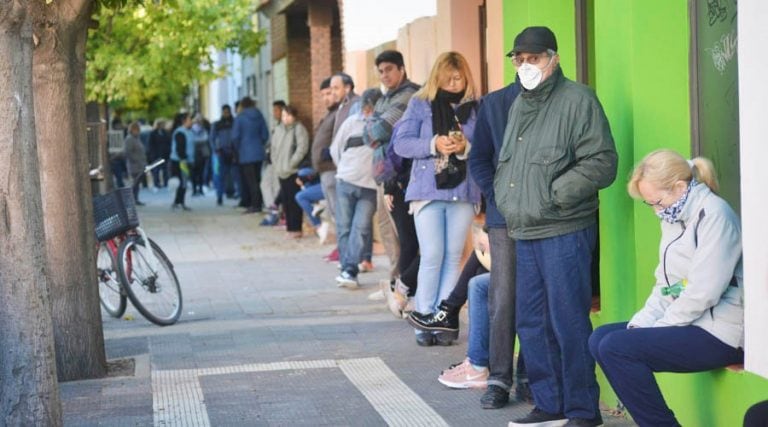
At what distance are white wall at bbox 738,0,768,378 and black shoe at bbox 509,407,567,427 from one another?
5.12 ft

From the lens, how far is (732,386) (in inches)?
234

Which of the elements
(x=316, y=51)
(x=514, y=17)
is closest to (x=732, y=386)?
(x=514, y=17)

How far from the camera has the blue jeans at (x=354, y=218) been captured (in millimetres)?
13062

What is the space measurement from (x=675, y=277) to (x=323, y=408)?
96.4 inches

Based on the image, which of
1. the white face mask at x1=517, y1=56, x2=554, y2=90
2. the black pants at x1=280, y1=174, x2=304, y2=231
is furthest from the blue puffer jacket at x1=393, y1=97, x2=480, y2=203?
the black pants at x1=280, y1=174, x2=304, y2=231

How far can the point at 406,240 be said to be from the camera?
1062 centimetres

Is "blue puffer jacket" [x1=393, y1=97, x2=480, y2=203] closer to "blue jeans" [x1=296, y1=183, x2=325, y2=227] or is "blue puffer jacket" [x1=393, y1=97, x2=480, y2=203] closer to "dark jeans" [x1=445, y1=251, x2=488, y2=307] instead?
"dark jeans" [x1=445, y1=251, x2=488, y2=307]

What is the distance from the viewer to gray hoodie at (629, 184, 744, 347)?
5.73 meters

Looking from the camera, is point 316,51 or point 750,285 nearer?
point 750,285

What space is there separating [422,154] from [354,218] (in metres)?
3.97

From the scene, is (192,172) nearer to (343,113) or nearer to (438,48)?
(343,113)

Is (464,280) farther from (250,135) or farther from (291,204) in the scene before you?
(250,135)

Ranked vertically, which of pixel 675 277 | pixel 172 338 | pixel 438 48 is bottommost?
pixel 172 338

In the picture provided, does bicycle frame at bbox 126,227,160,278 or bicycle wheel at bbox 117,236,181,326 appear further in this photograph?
bicycle frame at bbox 126,227,160,278
